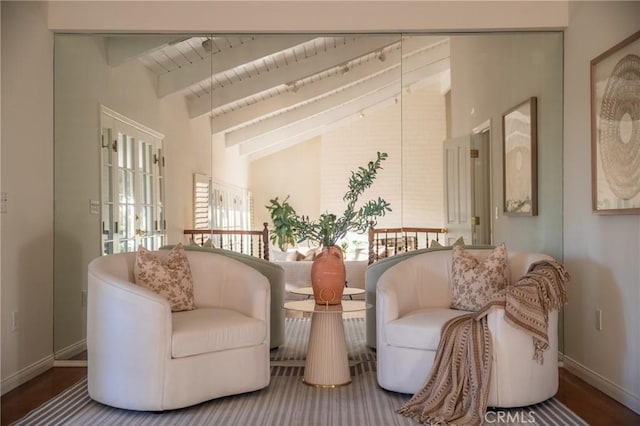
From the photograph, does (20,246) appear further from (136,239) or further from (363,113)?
(363,113)

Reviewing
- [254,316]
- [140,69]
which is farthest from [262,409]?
[140,69]

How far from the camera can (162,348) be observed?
10.4ft

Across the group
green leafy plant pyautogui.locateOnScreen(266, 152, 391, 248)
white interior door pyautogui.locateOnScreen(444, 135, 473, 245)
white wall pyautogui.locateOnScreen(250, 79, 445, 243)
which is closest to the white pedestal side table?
green leafy plant pyautogui.locateOnScreen(266, 152, 391, 248)

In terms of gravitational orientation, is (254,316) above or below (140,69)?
below

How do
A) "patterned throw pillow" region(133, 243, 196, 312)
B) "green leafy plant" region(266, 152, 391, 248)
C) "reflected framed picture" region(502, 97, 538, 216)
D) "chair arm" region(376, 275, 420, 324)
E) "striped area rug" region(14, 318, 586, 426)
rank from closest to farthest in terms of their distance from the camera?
"striped area rug" region(14, 318, 586, 426), "chair arm" region(376, 275, 420, 324), "patterned throw pillow" region(133, 243, 196, 312), "green leafy plant" region(266, 152, 391, 248), "reflected framed picture" region(502, 97, 538, 216)

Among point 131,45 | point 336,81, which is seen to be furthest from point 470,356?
point 131,45

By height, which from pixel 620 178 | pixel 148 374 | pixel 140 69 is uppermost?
pixel 140 69

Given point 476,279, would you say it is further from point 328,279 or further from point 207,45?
point 207,45

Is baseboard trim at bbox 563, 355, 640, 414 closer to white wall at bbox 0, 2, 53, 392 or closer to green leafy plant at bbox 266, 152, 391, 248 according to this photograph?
green leafy plant at bbox 266, 152, 391, 248

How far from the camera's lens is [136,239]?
4555 millimetres

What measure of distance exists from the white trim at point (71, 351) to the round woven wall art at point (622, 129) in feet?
11.9

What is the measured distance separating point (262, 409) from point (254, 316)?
1.75 ft

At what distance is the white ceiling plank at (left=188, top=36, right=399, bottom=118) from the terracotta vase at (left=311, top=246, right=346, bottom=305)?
1484mm

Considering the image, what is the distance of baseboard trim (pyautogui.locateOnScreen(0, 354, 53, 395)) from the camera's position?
365cm
